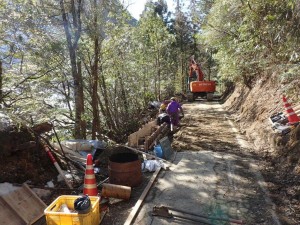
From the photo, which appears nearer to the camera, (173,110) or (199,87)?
(173,110)

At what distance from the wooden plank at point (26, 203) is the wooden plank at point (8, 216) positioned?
0.04m

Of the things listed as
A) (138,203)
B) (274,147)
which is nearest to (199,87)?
(274,147)

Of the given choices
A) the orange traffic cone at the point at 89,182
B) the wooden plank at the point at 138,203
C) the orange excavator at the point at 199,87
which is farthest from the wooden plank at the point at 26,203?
the orange excavator at the point at 199,87

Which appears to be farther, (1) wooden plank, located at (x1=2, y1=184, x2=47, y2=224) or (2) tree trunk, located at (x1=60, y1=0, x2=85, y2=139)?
(2) tree trunk, located at (x1=60, y1=0, x2=85, y2=139)

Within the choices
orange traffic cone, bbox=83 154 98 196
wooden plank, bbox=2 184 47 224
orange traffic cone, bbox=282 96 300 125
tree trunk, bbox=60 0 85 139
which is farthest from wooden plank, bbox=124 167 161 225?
orange traffic cone, bbox=282 96 300 125

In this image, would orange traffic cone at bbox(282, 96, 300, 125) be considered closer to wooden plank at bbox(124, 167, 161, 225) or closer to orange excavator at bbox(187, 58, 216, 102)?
wooden plank at bbox(124, 167, 161, 225)

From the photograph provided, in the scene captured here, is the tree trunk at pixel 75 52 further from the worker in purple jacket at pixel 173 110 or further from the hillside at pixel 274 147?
the hillside at pixel 274 147

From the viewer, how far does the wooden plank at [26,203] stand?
467 centimetres

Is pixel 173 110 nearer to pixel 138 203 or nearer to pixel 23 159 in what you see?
pixel 138 203

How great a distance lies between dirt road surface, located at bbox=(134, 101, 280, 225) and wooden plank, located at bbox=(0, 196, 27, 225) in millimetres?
1938

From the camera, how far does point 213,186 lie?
6195 mm

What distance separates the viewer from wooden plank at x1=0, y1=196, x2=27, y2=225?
14.4 ft

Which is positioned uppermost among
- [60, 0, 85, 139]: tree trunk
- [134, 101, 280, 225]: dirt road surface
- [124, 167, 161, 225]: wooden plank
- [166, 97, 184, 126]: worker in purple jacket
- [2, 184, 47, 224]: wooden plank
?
[60, 0, 85, 139]: tree trunk

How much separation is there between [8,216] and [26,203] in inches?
17.6
